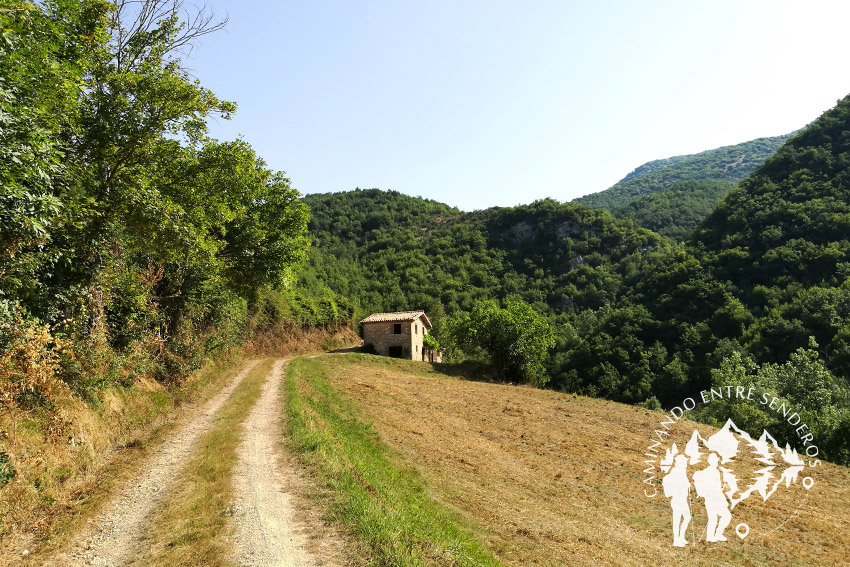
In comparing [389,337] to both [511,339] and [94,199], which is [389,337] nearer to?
[511,339]

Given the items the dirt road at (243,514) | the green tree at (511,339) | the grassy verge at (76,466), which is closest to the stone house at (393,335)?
the green tree at (511,339)

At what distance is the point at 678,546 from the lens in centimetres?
920

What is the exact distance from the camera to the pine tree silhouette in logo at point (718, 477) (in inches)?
429

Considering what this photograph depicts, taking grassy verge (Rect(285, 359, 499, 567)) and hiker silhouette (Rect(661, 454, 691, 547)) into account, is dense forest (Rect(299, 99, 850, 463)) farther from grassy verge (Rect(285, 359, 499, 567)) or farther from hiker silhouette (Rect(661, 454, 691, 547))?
grassy verge (Rect(285, 359, 499, 567))

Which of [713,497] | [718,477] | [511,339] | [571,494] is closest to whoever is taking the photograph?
[571,494]

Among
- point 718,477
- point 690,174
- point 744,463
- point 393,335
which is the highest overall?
point 690,174

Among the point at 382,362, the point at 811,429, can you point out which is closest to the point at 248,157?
the point at 382,362

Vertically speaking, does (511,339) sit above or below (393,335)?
below

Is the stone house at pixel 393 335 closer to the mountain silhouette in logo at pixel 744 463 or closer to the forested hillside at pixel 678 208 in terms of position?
the mountain silhouette in logo at pixel 744 463

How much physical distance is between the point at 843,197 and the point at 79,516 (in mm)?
91715

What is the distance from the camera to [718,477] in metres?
14.6

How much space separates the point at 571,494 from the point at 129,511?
444 inches

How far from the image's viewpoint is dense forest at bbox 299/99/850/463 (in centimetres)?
4675

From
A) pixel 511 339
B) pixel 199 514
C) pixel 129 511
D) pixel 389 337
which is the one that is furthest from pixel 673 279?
pixel 129 511
